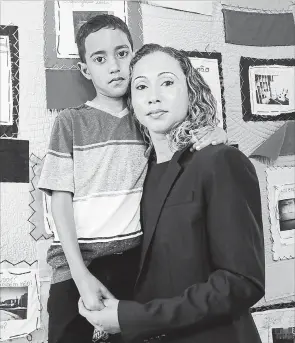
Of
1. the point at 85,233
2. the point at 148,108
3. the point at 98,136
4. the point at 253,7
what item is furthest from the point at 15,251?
the point at 253,7

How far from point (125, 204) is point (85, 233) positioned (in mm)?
105

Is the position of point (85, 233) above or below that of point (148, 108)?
below

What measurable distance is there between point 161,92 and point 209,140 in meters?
0.16

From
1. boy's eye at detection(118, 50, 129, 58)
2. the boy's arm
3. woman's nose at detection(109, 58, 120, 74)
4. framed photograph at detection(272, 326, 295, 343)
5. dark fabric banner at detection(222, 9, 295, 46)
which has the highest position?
dark fabric banner at detection(222, 9, 295, 46)

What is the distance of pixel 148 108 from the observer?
95 centimetres

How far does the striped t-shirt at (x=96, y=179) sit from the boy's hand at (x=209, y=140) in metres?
0.15

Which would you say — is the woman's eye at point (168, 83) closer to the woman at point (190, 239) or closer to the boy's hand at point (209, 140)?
the woman at point (190, 239)

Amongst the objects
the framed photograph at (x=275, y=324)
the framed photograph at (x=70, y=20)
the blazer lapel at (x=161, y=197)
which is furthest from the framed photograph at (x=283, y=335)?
the framed photograph at (x=70, y=20)

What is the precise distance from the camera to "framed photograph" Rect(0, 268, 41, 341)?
3.37 ft

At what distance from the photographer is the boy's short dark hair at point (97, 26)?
3.30 feet

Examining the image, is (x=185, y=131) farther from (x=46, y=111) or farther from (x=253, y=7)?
(x=253, y=7)

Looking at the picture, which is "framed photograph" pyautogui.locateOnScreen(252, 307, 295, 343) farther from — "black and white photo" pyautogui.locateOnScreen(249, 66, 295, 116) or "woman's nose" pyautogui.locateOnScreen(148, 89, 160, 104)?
"woman's nose" pyautogui.locateOnScreen(148, 89, 160, 104)

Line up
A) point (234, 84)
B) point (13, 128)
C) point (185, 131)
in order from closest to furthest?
point (185, 131) → point (13, 128) → point (234, 84)

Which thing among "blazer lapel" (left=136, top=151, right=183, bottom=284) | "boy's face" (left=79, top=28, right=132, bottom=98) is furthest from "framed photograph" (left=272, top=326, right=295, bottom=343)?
"boy's face" (left=79, top=28, right=132, bottom=98)
